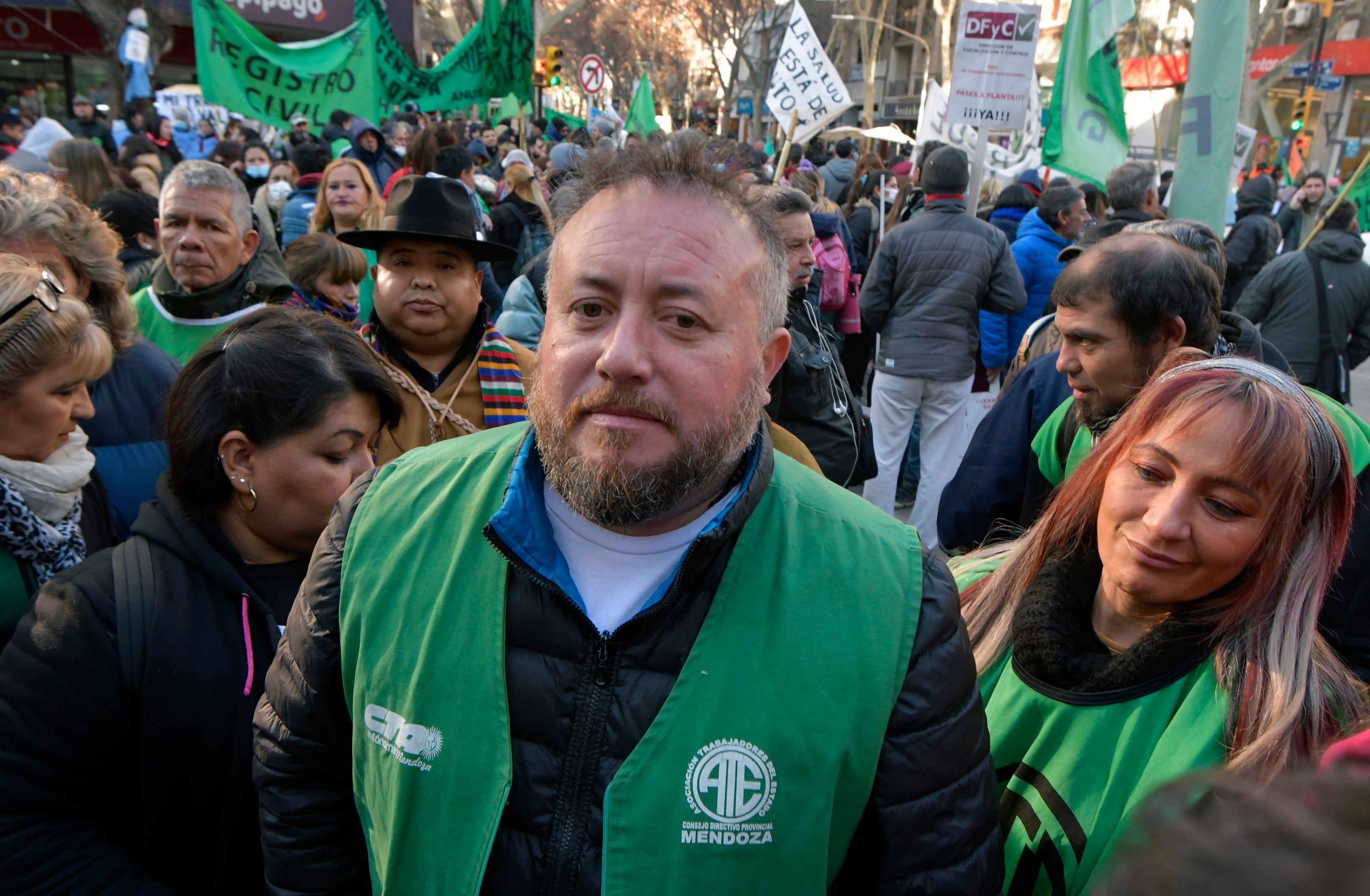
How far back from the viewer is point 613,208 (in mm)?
1510

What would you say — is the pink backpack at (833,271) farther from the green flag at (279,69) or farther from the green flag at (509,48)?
the green flag at (279,69)

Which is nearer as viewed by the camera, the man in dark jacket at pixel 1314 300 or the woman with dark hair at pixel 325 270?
the woman with dark hair at pixel 325 270

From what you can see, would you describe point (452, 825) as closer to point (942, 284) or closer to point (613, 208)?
point (613, 208)

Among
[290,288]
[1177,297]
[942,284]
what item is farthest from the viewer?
[942,284]

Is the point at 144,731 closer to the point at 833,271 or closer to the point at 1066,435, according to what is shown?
the point at 1066,435

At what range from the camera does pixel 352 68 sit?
241 inches

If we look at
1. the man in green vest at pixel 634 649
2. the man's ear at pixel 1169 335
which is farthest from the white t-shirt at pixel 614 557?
the man's ear at pixel 1169 335

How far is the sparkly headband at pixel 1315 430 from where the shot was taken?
1.56 m

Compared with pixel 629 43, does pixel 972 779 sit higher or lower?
lower

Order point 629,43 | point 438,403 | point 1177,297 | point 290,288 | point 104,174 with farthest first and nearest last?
point 629,43, point 104,174, point 290,288, point 438,403, point 1177,297

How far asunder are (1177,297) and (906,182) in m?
6.71

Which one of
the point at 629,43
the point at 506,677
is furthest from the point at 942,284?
the point at 629,43

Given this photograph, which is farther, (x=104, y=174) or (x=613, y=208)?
(x=104, y=174)

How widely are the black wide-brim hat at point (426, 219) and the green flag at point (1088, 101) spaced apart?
4.29 m
